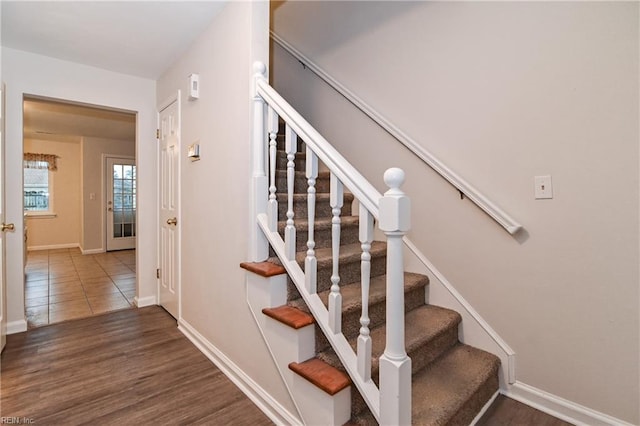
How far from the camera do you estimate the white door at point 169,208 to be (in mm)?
2672

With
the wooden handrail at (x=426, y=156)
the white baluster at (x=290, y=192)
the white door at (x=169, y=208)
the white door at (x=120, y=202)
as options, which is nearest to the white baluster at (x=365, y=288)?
the white baluster at (x=290, y=192)

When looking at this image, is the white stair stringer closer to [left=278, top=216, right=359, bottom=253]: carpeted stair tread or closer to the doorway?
[left=278, top=216, right=359, bottom=253]: carpeted stair tread

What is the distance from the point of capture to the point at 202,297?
228 cm

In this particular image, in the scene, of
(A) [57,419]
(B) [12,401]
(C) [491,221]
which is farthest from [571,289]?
(B) [12,401]

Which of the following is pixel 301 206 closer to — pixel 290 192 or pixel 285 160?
pixel 290 192

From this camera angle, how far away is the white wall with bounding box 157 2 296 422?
175cm

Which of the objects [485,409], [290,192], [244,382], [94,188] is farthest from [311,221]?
[94,188]

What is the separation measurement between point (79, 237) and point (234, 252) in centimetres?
688

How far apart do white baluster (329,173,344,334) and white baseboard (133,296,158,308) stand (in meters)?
2.63

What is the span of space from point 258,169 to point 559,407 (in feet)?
6.29

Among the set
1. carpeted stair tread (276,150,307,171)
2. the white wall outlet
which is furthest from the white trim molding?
the white wall outlet

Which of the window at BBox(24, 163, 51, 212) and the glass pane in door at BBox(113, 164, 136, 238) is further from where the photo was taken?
the glass pane in door at BBox(113, 164, 136, 238)

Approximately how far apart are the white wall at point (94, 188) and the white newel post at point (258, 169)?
246 inches

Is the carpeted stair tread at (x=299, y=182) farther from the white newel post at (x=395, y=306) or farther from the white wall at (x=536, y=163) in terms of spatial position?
the white newel post at (x=395, y=306)
